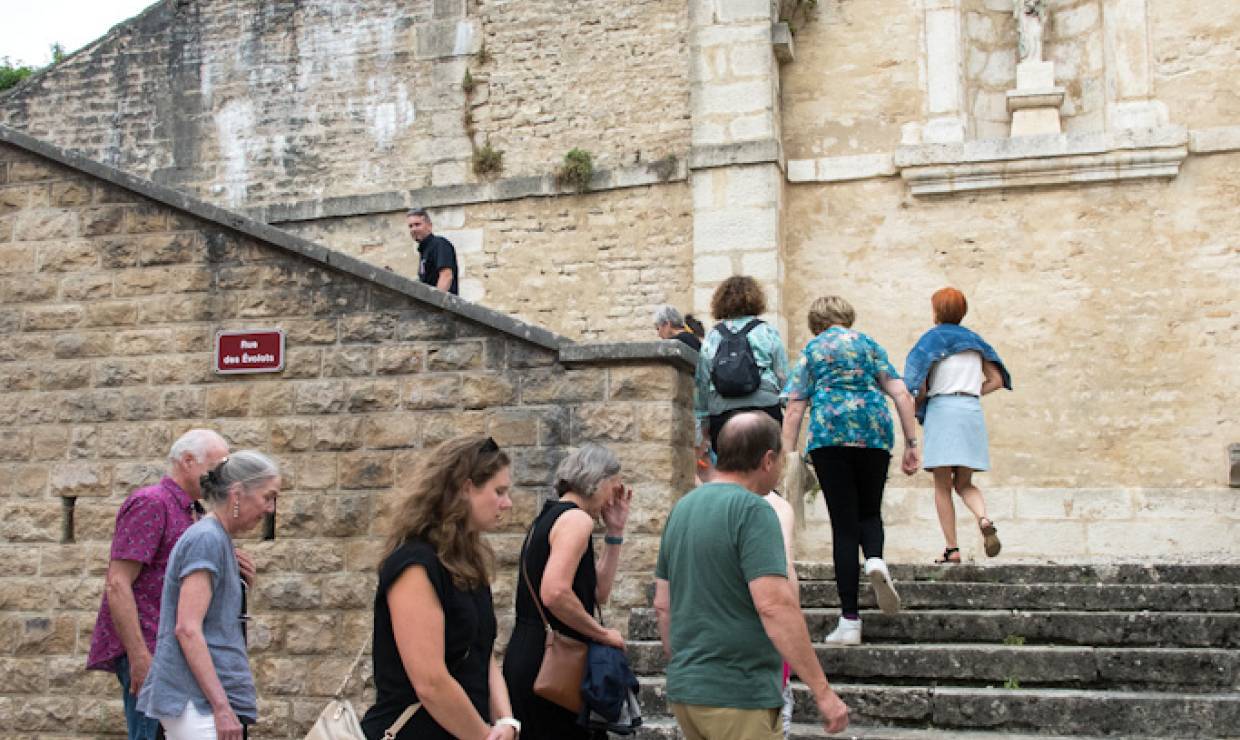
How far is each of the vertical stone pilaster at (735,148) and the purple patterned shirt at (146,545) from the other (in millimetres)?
6744

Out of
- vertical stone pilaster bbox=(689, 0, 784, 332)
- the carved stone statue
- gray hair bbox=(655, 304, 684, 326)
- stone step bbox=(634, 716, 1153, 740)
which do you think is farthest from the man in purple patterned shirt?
the carved stone statue

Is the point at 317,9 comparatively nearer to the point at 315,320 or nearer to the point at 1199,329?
the point at 315,320

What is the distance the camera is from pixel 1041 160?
36.3 feet

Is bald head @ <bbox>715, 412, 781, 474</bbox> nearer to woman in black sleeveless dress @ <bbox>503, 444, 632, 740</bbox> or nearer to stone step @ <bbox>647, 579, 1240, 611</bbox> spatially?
woman in black sleeveless dress @ <bbox>503, 444, 632, 740</bbox>

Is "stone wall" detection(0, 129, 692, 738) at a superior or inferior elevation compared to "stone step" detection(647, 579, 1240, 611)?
superior

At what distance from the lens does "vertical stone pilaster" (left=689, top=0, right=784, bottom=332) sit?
11.3 meters

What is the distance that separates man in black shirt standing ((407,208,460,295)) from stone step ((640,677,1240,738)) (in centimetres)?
435

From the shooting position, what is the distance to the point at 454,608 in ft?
12.0

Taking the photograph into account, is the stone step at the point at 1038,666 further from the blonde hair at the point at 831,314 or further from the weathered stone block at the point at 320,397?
the weathered stone block at the point at 320,397

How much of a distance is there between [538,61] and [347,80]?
1.87m

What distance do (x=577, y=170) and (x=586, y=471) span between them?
7.54 m

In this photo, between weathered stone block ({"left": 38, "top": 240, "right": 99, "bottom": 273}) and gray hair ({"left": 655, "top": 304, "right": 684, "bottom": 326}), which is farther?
gray hair ({"left": 655, "top": 304, "right": 684, "bottom": 326})

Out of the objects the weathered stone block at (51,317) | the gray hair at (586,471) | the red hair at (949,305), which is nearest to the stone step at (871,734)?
the gray hair at (586,471)

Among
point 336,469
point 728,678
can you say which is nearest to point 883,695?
point 728,678
